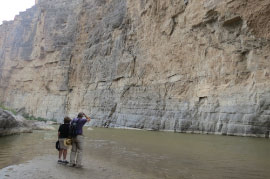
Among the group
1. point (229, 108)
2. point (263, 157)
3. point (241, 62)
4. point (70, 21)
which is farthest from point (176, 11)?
point (70, 21)

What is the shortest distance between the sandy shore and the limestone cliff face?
10.8 metres

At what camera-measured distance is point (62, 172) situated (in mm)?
5297

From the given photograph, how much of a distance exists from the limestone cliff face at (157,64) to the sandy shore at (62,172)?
35.4 ft

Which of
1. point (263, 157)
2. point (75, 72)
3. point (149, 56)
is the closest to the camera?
point (263, 157)

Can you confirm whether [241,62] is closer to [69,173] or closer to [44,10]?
[69,173]

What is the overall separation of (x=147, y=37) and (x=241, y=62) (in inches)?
469

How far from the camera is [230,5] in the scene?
17.3 metres

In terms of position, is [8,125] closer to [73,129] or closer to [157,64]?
[73,129]

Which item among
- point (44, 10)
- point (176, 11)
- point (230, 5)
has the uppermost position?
point (44, 10)

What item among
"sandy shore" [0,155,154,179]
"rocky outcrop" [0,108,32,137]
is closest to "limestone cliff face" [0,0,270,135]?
"sandy shore" [0,155,154,179]

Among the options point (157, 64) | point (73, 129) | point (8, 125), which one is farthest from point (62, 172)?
point (157, 64)

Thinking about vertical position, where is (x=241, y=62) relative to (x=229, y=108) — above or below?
above

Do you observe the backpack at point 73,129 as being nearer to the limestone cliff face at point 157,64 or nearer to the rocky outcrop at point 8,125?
the rocky outcrop at point 8,125

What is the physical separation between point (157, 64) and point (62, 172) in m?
19.9
